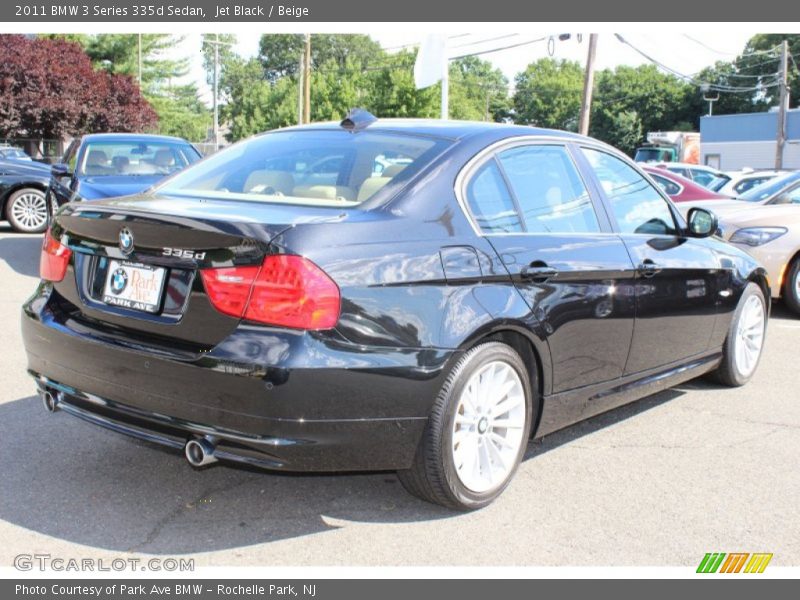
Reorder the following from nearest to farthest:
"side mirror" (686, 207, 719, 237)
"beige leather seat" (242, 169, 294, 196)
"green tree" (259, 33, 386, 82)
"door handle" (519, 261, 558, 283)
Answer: "door handle" (519, 261, 558, 283)
"beige leather seat" (242, 169, 294, 196)
"side mirror" (686, 207, 719, 237)
"green tree" (259, 33, 386, 82)

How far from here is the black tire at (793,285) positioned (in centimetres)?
881

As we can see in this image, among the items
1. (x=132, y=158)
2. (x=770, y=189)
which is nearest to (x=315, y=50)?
(x=132, y=158)

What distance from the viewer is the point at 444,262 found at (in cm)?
357

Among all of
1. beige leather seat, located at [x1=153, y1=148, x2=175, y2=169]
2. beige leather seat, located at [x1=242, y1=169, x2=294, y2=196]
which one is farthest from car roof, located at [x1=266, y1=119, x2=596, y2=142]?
beige leather seat, located at [x1=153, y1=148, x2=175, y2=169]

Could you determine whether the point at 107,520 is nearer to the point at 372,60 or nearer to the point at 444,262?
the point at 444,262

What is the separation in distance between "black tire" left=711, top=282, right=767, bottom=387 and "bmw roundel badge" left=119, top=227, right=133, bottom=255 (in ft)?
12.8

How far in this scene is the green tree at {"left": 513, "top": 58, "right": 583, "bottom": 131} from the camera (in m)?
108

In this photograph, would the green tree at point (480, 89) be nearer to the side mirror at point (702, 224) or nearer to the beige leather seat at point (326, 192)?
the side mirror at point (702, 224)

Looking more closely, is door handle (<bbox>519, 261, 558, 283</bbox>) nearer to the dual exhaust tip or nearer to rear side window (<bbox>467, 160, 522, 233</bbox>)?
rear side window (<bbox>467, 160, 522, 233</bbox>)

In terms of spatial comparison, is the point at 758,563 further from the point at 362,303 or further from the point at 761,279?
the point at 761,279

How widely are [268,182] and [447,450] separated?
1.50 m

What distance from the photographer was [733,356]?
5.87 meters
